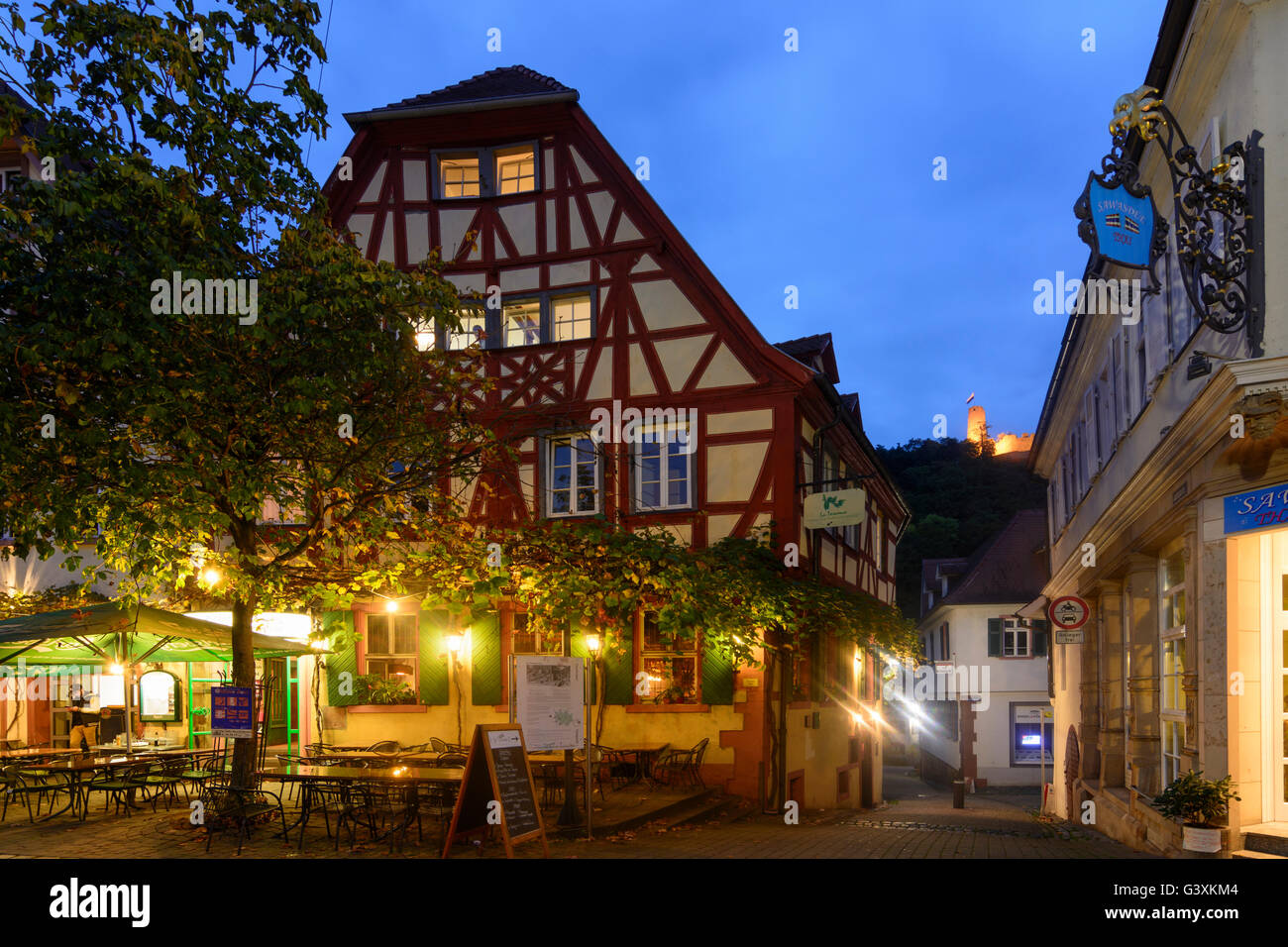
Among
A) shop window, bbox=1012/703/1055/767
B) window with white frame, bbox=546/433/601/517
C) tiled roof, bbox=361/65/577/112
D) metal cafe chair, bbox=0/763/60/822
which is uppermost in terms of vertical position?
tiled roof, bbox=361/65/577/112

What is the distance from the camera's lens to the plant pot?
8250 millimetres

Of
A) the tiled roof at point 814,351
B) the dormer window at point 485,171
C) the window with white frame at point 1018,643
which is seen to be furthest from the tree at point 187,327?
the window with white frame at point 1018,643

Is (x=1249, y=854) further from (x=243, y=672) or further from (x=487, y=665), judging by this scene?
(x=487, y=665)

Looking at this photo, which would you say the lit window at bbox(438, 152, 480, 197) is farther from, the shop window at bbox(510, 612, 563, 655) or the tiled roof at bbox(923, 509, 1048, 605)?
the tiled roof at bbox(923, 509, 1048, 605)

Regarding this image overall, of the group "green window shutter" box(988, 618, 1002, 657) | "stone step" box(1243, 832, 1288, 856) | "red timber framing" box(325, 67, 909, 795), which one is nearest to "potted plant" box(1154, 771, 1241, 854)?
"stone step" box(1243, 832, 1288, 856)

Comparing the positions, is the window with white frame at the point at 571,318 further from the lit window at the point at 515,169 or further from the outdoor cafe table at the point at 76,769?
the outdoor cafe table at the point at 76,769

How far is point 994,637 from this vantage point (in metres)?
40.4

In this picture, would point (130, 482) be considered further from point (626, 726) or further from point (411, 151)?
point (411, 151)

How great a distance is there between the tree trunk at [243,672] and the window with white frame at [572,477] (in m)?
7.02

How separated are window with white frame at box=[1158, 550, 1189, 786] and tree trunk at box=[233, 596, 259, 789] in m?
9.62

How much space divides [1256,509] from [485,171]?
1434 centimetres

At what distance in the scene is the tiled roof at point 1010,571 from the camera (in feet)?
133

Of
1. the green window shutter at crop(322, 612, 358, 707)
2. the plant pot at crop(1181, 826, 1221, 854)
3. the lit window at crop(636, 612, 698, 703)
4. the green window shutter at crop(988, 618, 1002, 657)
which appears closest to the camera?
the plant pot at crop(1181, 826, 1221, 854)

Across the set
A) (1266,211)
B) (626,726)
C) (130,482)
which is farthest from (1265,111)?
(626,726)
